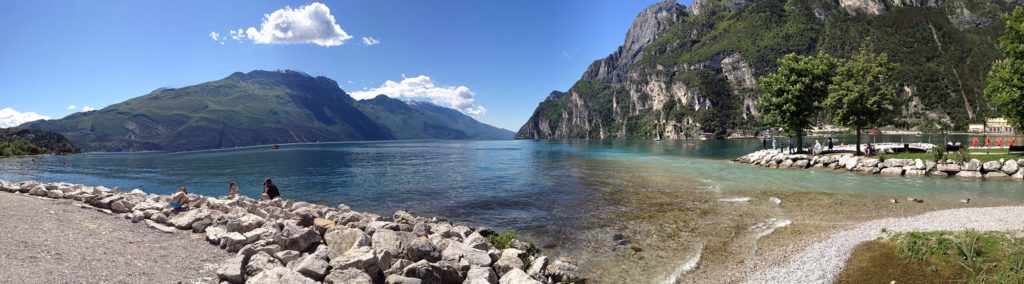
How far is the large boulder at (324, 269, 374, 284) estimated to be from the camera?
9.73 metres

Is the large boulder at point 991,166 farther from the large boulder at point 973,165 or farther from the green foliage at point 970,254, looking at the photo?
the green foliage at point 970,254

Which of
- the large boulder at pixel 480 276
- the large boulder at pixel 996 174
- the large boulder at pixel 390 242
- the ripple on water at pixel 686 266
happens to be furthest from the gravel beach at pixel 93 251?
the large boulder at pixel 996 174

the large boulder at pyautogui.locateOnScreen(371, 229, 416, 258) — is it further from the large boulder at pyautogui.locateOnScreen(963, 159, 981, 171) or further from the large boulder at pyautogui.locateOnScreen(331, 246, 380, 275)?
the large boulder at pyautogui.locateOnScreen(963, 159, 981, 171)

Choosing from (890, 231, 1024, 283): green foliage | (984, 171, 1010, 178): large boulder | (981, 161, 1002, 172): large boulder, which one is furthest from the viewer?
(981, 161, 1002, 172): large boulder

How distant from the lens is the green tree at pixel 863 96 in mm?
46969

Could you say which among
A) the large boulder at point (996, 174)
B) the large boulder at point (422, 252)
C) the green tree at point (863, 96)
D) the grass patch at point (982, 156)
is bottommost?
the large boulder at point (996, 174)

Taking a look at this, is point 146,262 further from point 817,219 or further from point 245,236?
point 817,219

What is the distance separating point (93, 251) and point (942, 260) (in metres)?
22.3

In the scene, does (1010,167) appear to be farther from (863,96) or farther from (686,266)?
(686,266)

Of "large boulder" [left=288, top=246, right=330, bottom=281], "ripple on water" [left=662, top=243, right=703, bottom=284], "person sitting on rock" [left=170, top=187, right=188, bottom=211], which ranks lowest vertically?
"ripple on water" [left=662, top=243, right=703, bottom=284]

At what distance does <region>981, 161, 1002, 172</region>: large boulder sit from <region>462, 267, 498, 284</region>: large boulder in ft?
145

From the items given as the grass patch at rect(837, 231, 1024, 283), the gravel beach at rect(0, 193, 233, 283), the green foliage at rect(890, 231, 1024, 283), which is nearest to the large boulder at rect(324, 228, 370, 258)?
the gravel beach at rect(0, 193, 233, 283)

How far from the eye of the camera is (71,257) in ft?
38.1

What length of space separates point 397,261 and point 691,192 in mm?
24926
